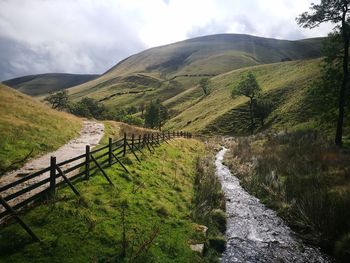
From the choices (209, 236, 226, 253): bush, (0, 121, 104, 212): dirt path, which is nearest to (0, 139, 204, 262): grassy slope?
(209, 236, 226, 253): bush

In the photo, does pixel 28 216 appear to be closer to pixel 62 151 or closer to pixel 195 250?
pixel 195 250

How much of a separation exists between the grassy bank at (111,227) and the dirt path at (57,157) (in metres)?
2.11

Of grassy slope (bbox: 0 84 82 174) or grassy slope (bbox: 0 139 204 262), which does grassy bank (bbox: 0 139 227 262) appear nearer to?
grassy slope (bbox: 0 139 204 262)

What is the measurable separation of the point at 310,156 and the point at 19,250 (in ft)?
70.5

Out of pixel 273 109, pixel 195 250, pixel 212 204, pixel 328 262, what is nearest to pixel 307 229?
pixel 328 262

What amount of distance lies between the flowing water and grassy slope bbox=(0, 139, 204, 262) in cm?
229

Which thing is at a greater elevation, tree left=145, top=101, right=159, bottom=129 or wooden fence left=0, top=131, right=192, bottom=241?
tree left=145, top=101, right=159, bottom=129

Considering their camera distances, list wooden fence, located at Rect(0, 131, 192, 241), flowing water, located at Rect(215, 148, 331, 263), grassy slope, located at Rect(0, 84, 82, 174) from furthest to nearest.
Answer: grassy slope, located at Rect(0, 84, 82, 174) < flowing water, located at Rect(215, 148, 331, 263) < wooden fence, located at Rect(0, 131, 192, 241)

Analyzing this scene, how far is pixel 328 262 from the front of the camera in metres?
11.6

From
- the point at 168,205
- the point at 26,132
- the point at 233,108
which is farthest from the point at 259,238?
the point at 233,108

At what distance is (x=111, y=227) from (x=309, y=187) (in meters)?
11.9

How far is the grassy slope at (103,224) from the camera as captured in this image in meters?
9.19

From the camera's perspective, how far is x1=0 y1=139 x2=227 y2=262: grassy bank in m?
9.24

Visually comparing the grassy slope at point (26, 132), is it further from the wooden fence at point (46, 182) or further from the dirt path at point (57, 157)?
the wooden fence at point (46, 182)
